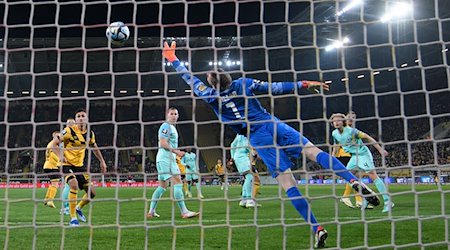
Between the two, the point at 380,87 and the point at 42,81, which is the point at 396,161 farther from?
the point at 42,81

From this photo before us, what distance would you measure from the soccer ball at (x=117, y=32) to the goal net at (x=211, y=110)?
14 cm

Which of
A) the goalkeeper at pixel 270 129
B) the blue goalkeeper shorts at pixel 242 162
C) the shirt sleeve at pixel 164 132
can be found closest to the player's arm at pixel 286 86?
the goalkeeper at pixel 270 129

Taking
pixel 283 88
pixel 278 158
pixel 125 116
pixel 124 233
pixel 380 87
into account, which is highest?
pixel 380 87

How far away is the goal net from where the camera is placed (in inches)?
177

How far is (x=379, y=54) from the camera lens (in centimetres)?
2523

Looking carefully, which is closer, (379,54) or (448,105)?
(379,54)

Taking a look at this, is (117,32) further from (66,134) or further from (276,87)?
(66,134)

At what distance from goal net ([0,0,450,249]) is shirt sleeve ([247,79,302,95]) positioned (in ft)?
0.25

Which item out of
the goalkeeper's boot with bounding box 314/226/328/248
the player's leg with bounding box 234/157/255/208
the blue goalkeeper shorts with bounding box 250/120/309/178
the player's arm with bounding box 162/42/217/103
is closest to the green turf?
the goalkeeper's boot with bounding box 314/226/328/248

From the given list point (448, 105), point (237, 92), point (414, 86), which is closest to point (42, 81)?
point (414, 86)

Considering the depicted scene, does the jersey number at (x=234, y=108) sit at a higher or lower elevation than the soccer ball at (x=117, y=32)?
lower

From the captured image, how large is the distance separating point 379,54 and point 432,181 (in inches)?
279

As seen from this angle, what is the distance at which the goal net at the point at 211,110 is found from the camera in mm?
4488

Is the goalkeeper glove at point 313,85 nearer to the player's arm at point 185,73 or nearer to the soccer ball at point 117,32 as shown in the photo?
the player's arm at point 185,73
